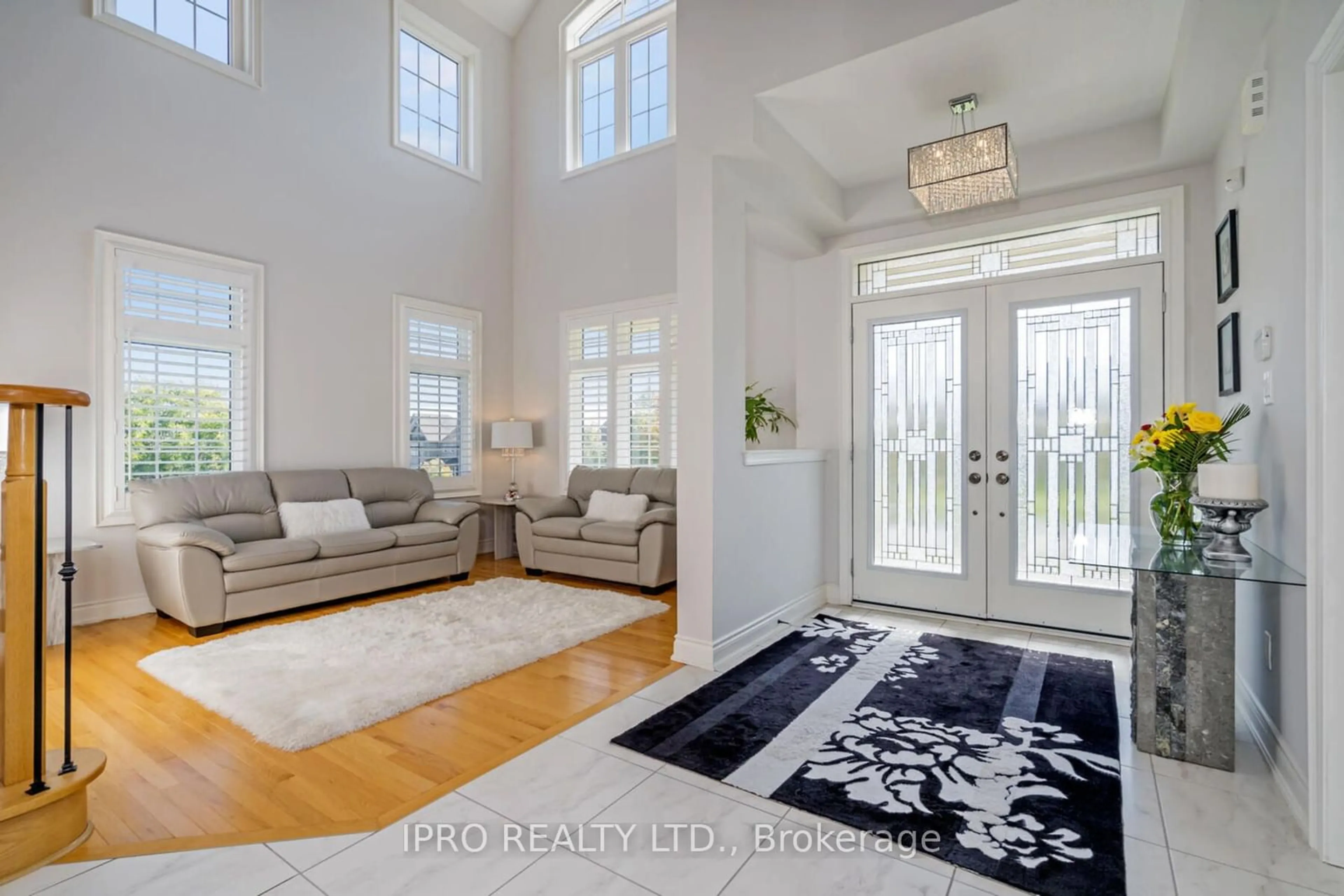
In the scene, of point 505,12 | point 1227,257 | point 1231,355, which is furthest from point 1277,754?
point 505,12

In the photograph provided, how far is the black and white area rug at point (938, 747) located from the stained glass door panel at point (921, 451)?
679 mm

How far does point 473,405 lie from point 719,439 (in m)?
4.14

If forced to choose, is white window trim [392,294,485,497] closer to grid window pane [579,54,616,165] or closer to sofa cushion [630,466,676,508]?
sofa cushion [630,466,676,508]

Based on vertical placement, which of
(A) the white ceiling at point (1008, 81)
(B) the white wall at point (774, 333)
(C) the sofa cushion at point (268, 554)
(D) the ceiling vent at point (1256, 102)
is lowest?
(C) the sofa cushion at point (268, 554)

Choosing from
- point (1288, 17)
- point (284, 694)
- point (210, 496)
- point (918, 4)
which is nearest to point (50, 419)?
point (210, 496)

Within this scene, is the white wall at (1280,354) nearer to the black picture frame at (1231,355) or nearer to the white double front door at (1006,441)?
the black picture frame at (1231,355)

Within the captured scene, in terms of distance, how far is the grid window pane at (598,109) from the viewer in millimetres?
6617

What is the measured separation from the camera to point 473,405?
6730 mm

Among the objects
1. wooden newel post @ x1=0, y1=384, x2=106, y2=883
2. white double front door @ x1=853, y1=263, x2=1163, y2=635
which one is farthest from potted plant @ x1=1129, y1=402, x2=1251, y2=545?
wooden newel post @ x1=0, y1=384, x2=106, y2=883

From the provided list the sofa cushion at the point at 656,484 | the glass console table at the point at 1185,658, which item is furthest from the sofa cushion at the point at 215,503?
the glass console table at the point at 1185,658

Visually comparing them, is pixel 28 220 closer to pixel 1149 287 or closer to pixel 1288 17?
pixel 1288 17

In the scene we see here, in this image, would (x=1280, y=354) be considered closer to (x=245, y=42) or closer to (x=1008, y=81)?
(x=1008, y=81)

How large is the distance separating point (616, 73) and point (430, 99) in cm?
186

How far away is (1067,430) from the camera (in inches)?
147
